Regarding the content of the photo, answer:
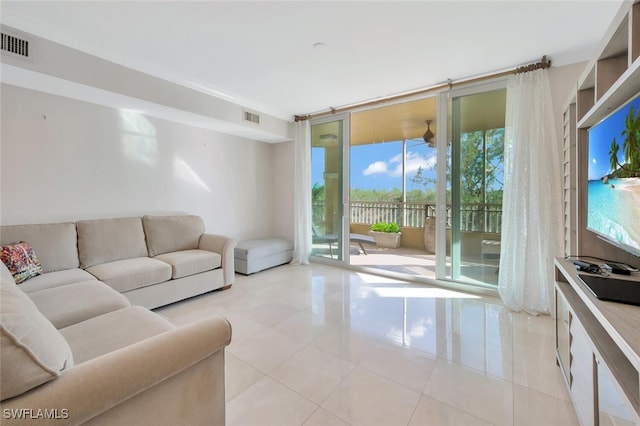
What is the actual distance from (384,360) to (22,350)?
1.83 meters

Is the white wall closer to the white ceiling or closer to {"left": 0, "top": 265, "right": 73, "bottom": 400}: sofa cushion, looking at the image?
the white ceiling

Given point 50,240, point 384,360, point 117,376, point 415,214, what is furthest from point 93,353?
point 415,214

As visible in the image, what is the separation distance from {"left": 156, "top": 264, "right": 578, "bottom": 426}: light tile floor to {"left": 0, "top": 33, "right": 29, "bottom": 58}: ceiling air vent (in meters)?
2.44

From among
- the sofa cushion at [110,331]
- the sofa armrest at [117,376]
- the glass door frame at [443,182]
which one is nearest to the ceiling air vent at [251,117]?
the glass door frame at [443,182]

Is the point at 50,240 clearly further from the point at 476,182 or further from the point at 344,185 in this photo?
the point at 476,182

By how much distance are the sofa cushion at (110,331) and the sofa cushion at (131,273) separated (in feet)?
3.16

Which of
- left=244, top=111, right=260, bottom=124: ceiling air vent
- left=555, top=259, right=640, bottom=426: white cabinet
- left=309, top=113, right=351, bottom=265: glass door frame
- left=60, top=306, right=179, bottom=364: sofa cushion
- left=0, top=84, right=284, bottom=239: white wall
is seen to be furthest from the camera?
left=309, top=113, right=351, bottom=265: glass door frame

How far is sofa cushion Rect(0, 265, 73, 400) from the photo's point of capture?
0.67m

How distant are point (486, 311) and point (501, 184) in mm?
1378

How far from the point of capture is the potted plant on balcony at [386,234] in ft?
19.1

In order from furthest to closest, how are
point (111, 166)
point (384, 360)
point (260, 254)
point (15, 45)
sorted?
point (260, 254) → point (111, 166) → point (15, 45) → point (384, 360)

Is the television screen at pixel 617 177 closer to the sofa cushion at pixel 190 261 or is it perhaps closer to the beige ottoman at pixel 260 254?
the sofa cushion at pixel 190 261

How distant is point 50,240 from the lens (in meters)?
2.40

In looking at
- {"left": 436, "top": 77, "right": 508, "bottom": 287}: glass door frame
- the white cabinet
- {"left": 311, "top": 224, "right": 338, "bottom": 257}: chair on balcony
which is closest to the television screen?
the white cabinet
